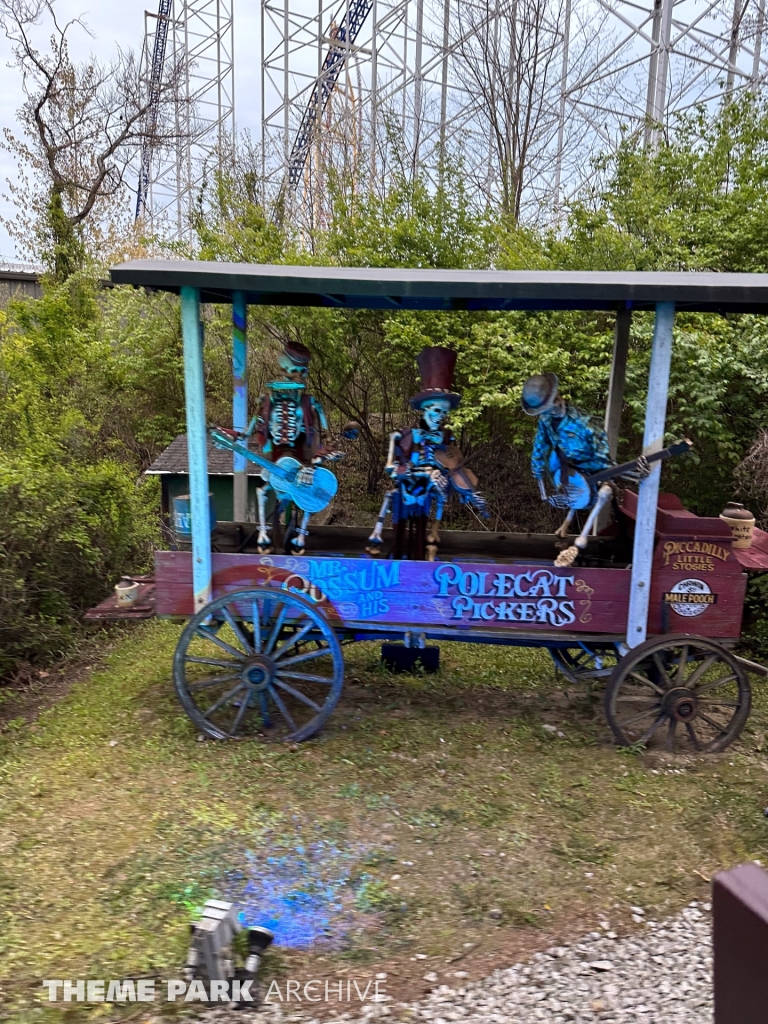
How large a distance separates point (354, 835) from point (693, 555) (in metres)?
2.32

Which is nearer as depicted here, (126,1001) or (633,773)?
(126,1001)

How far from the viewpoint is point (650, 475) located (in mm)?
3746

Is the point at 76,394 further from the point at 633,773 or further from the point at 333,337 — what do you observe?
the point at 633,773

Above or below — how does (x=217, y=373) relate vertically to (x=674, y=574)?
above

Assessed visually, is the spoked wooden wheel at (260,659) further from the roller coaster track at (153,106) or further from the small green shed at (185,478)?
the roller coaster track at (153,106)

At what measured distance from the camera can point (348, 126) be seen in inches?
444

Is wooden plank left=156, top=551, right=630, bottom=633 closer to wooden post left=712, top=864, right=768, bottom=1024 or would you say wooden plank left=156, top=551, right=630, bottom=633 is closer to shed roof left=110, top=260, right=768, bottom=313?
shed roof left=110, top=260, right=768, bottom=313

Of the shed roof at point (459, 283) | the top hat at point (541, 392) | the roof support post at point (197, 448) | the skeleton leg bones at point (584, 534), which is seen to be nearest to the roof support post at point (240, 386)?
the roof support post at point (197, 448)

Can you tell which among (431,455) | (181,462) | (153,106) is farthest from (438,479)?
(153,106)

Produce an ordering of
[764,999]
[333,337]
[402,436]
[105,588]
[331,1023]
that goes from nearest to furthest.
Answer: [764,999] < [331,1023] < [402,436] < [105,588] < [333,337]

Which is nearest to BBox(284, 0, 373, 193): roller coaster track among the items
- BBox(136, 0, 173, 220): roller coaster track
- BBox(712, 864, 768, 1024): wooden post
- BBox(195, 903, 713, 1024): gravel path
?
BBox(136, 0, 173, 220): roller coaster track

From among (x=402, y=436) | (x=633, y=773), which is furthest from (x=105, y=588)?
(x=633, y=773)

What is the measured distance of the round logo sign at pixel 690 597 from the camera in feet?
12.8

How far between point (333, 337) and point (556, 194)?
489 centimetres
